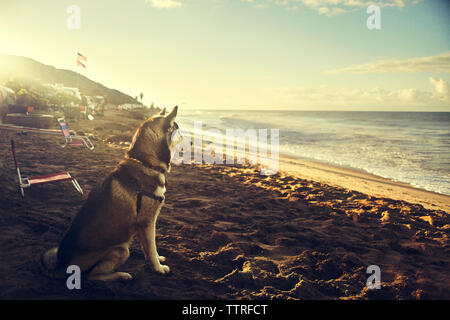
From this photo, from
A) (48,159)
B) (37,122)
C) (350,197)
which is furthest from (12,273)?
(37,122)

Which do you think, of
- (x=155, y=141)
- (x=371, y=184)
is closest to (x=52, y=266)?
(x=155, y=141)

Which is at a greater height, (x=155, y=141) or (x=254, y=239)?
(x=155, y=141)

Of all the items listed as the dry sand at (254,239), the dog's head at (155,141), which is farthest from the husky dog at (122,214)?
the dry sand at (254,239)

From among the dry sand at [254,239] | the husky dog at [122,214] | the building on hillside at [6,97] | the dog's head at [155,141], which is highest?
the building on hillside at [6,97]

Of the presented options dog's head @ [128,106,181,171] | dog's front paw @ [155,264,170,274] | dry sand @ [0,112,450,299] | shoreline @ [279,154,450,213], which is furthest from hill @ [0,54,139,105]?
dog's front paw @ [155,264,170,274]

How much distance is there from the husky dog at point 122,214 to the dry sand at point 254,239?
0.93ft

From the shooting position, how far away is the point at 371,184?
29.8 feet

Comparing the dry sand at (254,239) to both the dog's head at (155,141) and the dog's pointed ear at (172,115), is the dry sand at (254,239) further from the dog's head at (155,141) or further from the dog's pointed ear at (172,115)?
the dog's pointed ear at (172,115)

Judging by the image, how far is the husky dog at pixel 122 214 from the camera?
270cm

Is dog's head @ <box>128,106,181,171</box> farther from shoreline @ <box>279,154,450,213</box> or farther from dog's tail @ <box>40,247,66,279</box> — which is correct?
shoreline @ <box>279,154,450,213</box>

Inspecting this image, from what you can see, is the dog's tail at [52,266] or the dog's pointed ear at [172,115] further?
the dog's pointed ear at [172,115]

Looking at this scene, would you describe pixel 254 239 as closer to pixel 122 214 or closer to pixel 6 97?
pixel 122 214

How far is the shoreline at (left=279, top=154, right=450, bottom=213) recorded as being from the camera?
750 cm

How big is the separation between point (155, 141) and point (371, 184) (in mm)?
8726
